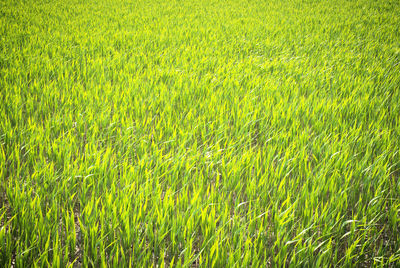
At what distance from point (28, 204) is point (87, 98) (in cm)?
148

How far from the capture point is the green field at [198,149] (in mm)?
1057

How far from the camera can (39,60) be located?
3.21 m

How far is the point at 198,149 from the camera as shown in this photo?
188cm

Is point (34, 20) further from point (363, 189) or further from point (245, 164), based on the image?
point (363, 189)

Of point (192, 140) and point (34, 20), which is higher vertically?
point (34, 20)

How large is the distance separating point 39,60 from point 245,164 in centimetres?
326

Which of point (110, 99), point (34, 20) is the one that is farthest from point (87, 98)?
point (34, 20)

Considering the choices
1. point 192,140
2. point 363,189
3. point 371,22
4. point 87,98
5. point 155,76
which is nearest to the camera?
point 363,189

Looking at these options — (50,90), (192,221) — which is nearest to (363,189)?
(192,221)

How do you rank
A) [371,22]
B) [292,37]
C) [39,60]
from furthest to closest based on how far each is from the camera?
[371,22] < [292,37] < [39,60]

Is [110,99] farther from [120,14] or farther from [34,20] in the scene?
[120,14]

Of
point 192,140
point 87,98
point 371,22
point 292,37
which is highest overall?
point 371,22

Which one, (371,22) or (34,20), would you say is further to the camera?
(371,22)

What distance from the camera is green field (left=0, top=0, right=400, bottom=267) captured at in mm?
1057
